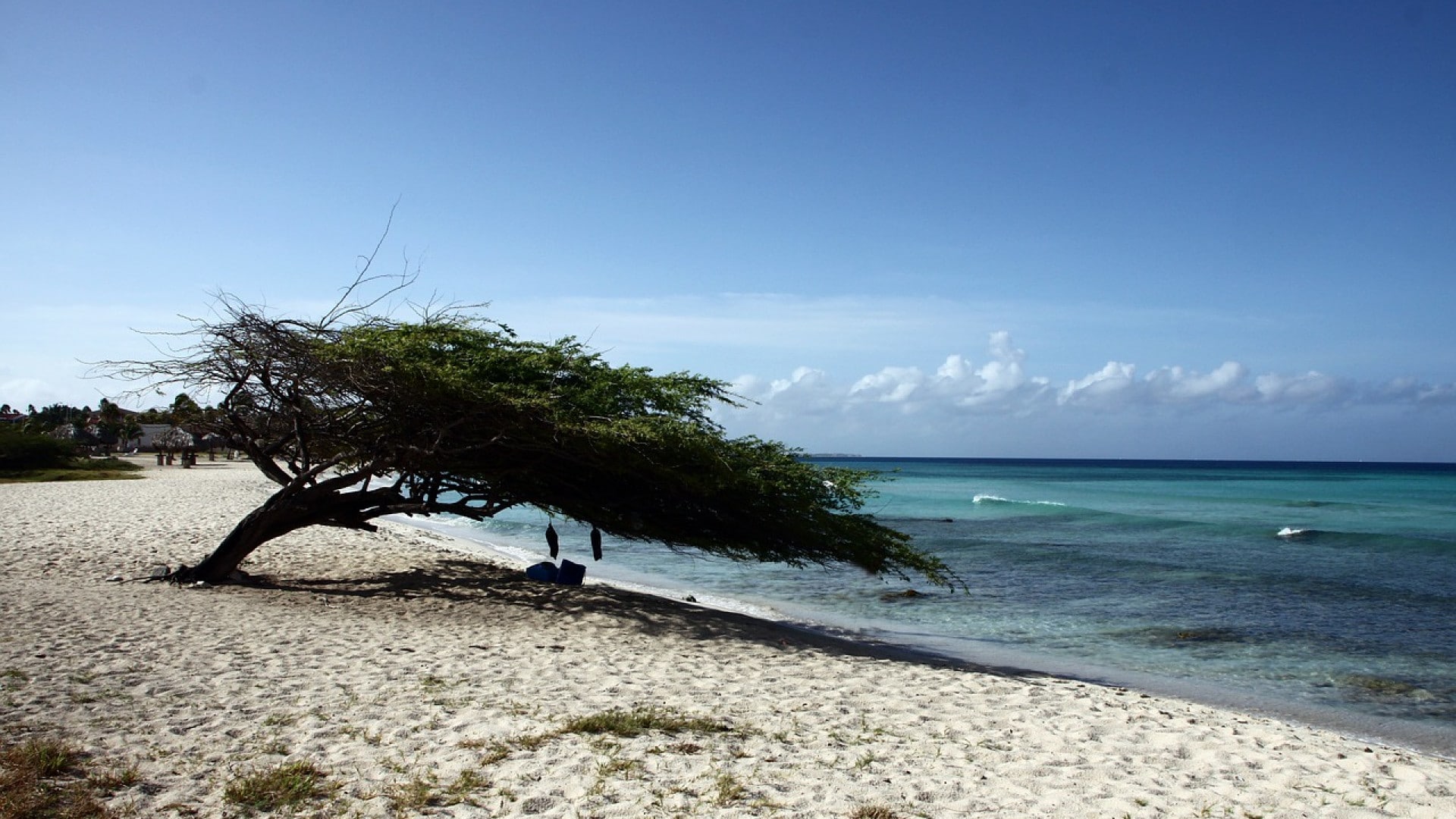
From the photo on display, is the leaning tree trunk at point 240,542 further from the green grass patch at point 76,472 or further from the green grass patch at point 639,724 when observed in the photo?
the green grass patch at point 76,472

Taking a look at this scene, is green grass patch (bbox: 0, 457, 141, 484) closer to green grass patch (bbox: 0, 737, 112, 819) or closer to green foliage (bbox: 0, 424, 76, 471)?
green foliage (bbox: 0, 424, 76, 471)

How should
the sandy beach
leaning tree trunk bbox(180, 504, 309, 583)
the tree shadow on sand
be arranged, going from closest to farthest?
the sandy beach
the tree shadow on sand
leaning tree trunk bbox(180, 504, 309, 583)

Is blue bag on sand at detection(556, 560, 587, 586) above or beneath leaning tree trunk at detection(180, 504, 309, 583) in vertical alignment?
beneath

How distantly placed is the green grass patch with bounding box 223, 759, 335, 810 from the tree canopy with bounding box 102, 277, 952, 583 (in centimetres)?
604

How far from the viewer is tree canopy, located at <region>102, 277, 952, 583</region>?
11.4m

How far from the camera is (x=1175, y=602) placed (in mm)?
17250

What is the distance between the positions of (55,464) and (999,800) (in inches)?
2116

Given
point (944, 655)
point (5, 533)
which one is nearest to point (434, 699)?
point (944, 655)

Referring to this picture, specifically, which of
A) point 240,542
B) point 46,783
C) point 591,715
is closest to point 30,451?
point 240,542

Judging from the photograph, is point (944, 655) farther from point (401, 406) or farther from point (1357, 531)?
point (1357, 531)

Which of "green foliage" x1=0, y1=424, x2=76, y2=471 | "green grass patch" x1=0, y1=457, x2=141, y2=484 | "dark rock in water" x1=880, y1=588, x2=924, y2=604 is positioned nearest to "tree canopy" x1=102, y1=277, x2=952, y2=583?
"dark rock in water" x1=880, y1=588, x2=924, y2=604

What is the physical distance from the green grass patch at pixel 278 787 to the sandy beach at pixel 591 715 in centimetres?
8

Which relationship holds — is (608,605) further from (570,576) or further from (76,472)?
(76,472)

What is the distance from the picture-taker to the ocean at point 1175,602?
1109 cm
